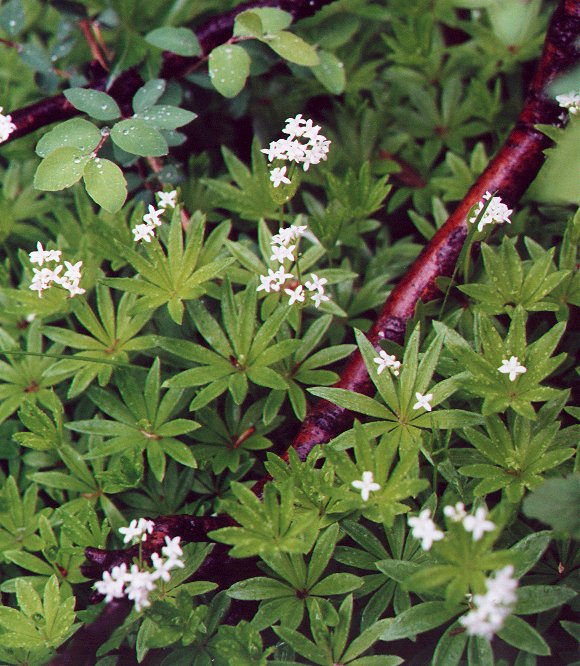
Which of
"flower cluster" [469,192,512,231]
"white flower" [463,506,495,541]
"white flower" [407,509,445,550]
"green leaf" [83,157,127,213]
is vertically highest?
"flower cluster" [469,192,512,231]

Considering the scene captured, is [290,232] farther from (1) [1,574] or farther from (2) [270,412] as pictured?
(1) [1,574]

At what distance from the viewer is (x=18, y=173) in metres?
2.58

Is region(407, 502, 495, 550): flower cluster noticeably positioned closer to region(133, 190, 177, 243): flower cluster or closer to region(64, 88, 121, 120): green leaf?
region(133, 190, 177, 243): flower cluster

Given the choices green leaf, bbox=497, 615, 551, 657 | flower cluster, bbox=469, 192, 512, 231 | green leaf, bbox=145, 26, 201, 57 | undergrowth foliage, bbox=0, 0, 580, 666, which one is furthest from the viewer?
green leaf, bbox=145, 26, 201, 57

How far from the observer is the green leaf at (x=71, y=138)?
192 centimetres

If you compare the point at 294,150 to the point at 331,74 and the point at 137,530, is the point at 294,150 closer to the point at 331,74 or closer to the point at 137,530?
the point at 331,74

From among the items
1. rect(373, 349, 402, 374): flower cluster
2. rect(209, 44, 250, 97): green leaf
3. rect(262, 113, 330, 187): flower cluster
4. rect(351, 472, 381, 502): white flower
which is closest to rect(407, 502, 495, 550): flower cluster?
rect(351, 472, 381, 502): white flower

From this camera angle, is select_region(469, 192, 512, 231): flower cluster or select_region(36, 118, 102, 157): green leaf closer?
select_region(469, 192, 512, 231): flower cluster

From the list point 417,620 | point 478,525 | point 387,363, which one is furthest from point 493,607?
point 387,363

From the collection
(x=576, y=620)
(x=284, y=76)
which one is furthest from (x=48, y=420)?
(x=284, y=76)

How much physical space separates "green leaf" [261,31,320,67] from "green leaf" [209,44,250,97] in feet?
0.30

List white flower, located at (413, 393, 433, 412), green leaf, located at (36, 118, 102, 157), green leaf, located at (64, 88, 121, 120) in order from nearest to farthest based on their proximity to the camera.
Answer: white flower, located at (413, 393, 433, 412)
green leaf, located at (36, 118, 102, 157)
green leaf, located at (64, 88, 121, 120)

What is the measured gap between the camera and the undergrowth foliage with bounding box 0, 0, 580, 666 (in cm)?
153

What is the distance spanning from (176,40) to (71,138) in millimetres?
592
